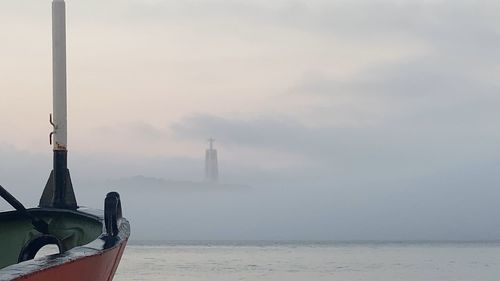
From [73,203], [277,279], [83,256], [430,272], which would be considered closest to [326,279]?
[277,279]

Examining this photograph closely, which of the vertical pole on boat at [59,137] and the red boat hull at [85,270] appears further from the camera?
the vertical pole on boat at [59,137]

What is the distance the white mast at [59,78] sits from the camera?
1152cm

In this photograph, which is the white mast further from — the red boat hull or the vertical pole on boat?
the red boat hull

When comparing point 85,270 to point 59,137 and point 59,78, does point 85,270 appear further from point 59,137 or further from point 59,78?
point 59,78

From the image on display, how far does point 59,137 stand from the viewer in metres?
11.5

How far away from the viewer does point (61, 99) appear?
11.5 m

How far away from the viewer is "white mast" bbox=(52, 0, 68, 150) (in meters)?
11.5

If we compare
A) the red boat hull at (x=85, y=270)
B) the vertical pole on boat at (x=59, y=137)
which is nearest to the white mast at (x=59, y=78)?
the vertical pole on boat at (x=59, y=137)

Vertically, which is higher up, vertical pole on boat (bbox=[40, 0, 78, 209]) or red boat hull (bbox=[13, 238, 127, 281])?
vertical pole on boat (bbox=[40, 0, 78, 209])

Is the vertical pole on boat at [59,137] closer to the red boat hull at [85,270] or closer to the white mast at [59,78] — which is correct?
the white mast at [59,78]

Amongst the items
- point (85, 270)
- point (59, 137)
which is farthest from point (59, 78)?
point (85, 270)

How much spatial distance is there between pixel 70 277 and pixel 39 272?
2.51ft

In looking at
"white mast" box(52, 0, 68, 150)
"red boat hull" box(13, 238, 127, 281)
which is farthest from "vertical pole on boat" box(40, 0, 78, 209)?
"red boat hull" box(13, 238, 127, 281)

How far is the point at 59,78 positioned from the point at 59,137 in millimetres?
780
